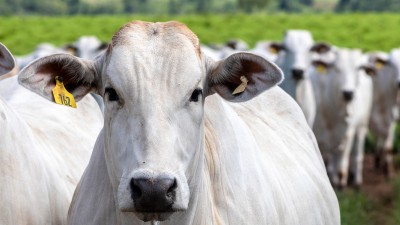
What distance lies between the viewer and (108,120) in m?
4.89

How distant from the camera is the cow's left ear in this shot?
5.10 metres

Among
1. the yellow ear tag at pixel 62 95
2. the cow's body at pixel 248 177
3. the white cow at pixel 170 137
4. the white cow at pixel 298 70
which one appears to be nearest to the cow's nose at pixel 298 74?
the white cow at pixel 298 70

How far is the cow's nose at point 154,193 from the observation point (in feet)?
14.4

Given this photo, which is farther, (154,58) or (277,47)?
(277,47)

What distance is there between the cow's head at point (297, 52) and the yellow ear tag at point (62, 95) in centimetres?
1042

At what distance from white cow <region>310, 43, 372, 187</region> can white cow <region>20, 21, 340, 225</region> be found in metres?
11.3

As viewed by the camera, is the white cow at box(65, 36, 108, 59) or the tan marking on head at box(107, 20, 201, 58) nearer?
the tan marking on head at box(107, 20, 201, 58)

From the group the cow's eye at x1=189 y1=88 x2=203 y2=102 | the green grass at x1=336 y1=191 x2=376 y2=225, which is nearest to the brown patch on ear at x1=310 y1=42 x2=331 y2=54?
the green grass at x1=336 y1=191 x2=376 y2=225

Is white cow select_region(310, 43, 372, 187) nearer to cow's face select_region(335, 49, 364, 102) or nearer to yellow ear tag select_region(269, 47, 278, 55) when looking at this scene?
cow's face select_region(335, 49, 364, 102)

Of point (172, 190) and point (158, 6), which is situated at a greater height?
point (172, 190)

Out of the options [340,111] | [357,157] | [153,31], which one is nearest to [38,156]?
[153,31]

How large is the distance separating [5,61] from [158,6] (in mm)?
79096

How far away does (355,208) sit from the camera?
14.0 m

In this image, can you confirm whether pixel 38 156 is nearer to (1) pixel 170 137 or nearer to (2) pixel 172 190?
(1) pixel 170 137
